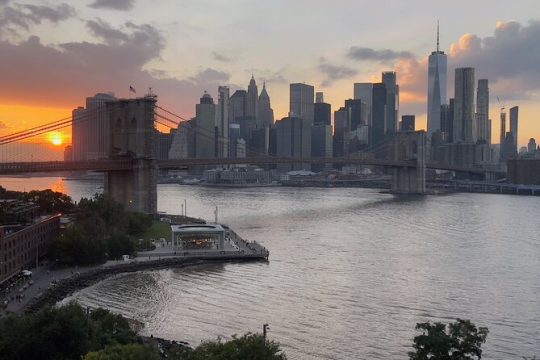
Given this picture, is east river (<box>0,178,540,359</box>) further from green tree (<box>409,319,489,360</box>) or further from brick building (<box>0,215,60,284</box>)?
green tree (<box>409,319,489,360</box>)

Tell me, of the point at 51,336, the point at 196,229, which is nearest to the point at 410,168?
the point at 196,229

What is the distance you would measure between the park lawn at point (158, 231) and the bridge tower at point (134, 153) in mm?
2126

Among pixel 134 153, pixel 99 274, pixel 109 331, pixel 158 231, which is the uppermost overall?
pixel 134 153

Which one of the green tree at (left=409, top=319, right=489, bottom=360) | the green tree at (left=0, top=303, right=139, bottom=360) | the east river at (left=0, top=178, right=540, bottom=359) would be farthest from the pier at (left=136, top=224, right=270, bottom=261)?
the green tree at (left=409, top=319, right=489, bottom=360)

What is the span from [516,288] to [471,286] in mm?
1285

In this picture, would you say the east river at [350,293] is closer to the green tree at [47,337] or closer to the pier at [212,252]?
the pier at [212,252]

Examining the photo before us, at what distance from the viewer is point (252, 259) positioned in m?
24.2

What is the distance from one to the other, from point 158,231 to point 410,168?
4818cm

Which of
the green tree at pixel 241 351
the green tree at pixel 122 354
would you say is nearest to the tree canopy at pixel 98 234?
the green tree at pixel 122 354

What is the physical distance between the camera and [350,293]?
18.8 metres

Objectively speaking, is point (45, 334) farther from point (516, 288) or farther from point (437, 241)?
point (437, 241)

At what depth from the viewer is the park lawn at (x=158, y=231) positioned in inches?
1123

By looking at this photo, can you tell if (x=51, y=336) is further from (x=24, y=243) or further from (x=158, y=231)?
(x=158, y=231)

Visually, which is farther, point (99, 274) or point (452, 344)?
point (99, 274)
